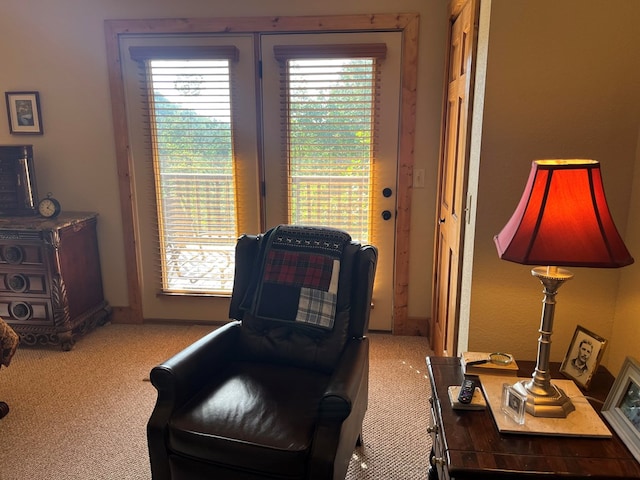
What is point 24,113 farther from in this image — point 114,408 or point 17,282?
point 114,408

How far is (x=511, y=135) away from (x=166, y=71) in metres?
2.41

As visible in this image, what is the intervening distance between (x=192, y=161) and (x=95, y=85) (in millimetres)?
859

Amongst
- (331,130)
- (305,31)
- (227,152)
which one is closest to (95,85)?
(227,152)

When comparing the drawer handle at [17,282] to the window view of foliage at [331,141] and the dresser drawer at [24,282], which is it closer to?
the dresser drawer at [24,282]

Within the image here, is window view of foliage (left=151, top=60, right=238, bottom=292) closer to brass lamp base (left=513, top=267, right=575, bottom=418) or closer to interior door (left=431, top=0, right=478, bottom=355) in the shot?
interior door (left=431, top=0, right=478, bottom=355)

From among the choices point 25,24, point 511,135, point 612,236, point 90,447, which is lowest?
point 90,447

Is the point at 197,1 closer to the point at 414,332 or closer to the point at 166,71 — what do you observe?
the point at 166,71

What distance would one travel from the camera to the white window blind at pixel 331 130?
10.0 ft

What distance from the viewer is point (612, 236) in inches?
45.5

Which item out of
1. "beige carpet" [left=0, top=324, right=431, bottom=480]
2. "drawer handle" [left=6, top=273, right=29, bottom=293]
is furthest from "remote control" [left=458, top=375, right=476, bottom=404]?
"drawer handle" [left=6, top=273, right=29, bottom=293]

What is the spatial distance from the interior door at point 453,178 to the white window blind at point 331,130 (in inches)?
19.3

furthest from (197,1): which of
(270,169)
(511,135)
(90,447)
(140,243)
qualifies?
(90,447)

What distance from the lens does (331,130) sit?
10.3 ft

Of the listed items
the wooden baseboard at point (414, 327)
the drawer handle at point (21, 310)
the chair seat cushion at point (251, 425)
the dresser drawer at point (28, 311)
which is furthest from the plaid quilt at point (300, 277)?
the drawer handle at point (21, 310)
